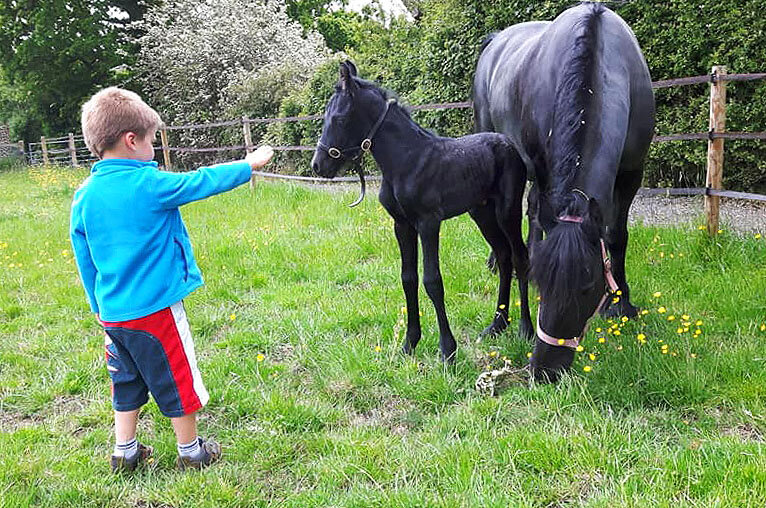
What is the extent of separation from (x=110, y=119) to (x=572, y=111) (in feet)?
7.23

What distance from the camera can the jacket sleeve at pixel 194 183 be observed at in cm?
242

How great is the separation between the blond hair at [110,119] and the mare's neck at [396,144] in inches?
53.3

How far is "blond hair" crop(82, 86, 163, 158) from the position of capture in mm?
2412

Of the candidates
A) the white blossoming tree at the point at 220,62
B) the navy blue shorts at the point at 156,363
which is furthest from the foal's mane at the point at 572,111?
the white blossoming tree at the point at 220,62

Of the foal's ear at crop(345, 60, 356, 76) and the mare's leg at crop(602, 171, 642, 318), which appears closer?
the foal's ear at crop(345, 60, 356, 76)

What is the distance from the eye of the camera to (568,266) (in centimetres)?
254

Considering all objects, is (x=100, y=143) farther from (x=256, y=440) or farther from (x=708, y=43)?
(x=708, y=43)

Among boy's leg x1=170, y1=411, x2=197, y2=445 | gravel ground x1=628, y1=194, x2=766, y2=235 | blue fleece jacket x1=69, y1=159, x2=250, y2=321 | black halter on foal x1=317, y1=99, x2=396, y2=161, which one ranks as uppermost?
black halter on foal x1=317, y1=99, x2=396, y2=161

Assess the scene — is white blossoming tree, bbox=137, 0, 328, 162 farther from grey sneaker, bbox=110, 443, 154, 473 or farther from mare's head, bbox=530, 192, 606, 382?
mare's head, bbox=530, 192, 606, 382

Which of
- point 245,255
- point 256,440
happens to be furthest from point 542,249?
point 245,255

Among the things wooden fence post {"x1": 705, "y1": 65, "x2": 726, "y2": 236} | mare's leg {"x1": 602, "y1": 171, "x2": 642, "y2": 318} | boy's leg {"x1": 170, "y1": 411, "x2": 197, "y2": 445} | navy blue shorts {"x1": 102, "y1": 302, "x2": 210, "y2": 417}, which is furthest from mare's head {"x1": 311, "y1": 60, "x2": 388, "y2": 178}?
wooden fence post {"x1": 705, "y1": 65, "x2": 726, "y2": 236}

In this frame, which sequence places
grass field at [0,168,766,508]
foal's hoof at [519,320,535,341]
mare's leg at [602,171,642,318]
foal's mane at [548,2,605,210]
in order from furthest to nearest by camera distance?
mare's leg at [602,171,642,318], foal's hoof at [519,320,535,341], foal's mane at [548,2,605,210], grass field at [0,168,766,508]

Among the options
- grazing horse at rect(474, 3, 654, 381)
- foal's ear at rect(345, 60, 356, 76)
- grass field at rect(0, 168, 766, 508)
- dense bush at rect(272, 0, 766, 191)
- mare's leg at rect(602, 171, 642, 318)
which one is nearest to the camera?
grass field at rect(0, 168, 766, 508)

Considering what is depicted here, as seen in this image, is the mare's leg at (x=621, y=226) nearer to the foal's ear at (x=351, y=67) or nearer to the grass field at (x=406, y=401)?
the grass field at (x=406, y=401)
